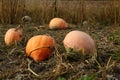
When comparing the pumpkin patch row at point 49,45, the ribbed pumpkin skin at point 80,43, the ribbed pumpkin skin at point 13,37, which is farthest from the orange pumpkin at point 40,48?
the ribbed pumpkin skin at point 13,37

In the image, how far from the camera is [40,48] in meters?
3.04

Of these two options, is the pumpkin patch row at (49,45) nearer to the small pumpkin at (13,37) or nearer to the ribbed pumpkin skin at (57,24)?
the small pumpkin at (13,37)

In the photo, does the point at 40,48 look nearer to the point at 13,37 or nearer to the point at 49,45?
the point at 49,45

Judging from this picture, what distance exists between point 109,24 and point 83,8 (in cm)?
63

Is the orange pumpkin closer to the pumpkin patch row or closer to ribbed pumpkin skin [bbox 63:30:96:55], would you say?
the pumpkin patch row

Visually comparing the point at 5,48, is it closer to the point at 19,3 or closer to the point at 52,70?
the point at 52,70

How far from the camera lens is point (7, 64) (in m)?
3.07

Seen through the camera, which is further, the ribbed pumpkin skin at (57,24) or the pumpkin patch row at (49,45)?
the ribbed pumpkin skin at (57,24)

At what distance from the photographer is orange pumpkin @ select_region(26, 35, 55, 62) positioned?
3012mm

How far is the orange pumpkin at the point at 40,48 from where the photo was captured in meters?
3.01

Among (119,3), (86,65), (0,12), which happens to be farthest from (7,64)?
(119,3)

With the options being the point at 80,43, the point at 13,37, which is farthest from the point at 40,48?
the point at 13,37

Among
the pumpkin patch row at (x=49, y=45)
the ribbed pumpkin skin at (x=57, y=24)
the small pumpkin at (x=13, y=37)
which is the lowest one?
the ribbed pumpkin skin at (x=57, y=24)

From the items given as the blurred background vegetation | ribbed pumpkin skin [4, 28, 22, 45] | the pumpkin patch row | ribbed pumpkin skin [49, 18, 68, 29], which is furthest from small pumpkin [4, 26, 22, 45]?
the blurred background vegetation
